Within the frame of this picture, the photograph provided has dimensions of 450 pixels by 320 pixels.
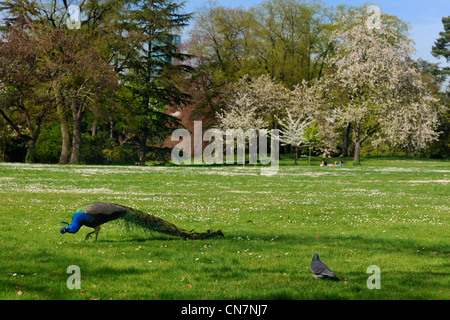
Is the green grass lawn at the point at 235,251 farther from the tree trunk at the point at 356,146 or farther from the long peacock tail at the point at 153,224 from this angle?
the tree trunk at the point at 356,146

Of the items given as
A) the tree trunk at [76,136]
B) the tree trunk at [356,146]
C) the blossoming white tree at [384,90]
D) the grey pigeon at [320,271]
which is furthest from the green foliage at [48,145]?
the grey pigeon at [320,271]

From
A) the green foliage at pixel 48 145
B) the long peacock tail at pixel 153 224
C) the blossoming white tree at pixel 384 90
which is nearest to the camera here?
the long peacock tail at pixel 153 224

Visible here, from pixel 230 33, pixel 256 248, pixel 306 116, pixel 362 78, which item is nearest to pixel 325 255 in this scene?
pixel 256 248

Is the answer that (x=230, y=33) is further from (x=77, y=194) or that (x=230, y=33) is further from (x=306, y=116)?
(x=77, y=194)

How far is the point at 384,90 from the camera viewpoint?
56.7 meters

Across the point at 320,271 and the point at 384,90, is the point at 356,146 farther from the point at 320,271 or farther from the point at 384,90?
the point at 320,271

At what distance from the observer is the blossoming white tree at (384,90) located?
5566 cm

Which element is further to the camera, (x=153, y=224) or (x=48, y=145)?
(x=48, y=145)

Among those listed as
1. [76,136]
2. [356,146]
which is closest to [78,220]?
[76,136]

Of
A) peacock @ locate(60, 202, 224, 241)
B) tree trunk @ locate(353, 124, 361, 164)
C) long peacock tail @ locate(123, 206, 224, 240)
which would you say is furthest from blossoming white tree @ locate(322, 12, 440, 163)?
peacock @ locate(60, 202, 224, 241)

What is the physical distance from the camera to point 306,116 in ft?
205

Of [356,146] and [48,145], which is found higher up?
[356,146]

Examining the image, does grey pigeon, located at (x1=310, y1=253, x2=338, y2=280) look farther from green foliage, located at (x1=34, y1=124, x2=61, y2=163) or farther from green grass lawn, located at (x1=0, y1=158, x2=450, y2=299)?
green foliage, located at (x1=34, y1=124, x2=61, y2=163)

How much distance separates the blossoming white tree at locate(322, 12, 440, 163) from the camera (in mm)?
55656
